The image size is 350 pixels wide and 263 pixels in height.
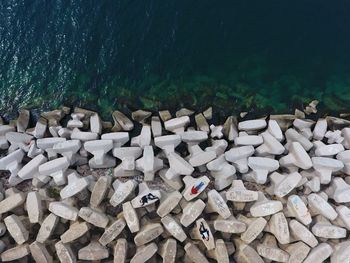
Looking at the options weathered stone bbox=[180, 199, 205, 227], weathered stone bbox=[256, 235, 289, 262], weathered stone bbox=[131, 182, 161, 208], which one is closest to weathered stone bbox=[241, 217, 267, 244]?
weathered stone bbox=[256, 235, 289, 262]

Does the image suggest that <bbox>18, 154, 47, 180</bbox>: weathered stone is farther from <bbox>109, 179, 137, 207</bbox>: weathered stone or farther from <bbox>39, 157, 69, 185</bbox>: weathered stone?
<bbox>109, 179, 137, 207</bbox>: weathered stone

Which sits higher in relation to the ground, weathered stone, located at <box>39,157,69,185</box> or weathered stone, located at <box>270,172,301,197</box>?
weathered stone, located at <box>39,157,69,185</box>

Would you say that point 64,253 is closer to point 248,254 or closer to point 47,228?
point 47,228

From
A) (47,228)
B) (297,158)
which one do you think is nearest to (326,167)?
(297,158)

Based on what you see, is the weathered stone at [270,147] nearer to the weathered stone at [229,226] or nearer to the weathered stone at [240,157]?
the weathered stone at [240,157]

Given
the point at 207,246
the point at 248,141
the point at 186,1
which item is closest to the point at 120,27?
the point at 186,1
